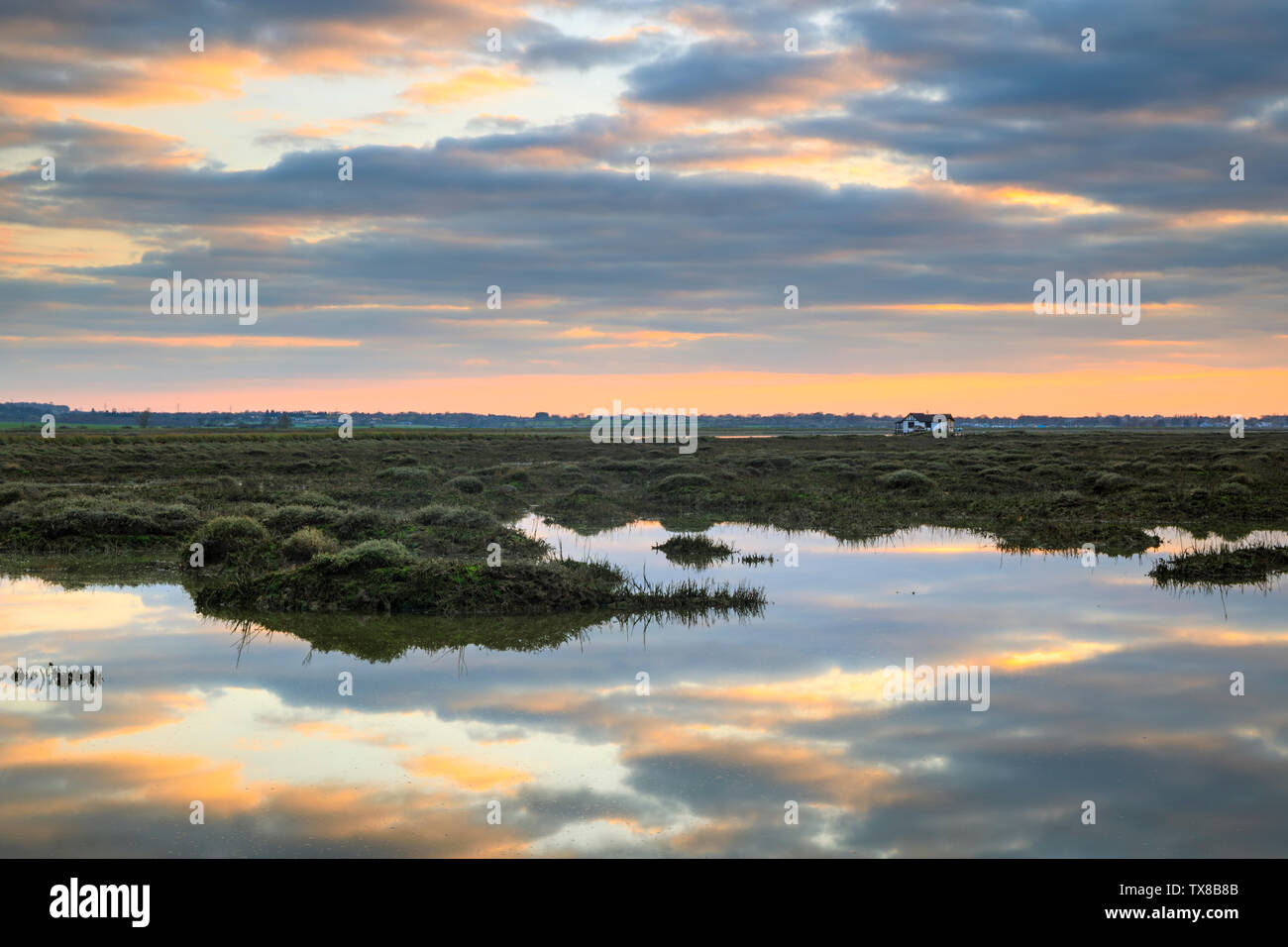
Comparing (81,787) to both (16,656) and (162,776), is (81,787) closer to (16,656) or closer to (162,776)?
(162,776)

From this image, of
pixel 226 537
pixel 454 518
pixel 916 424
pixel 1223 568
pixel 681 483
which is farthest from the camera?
pixel 916 424

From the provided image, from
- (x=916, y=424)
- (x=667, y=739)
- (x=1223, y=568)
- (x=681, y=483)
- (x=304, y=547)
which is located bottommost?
(x=667, y=739)

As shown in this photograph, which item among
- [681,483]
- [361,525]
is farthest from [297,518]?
[681,483]

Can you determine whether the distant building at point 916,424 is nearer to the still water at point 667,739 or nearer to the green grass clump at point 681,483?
the green grass clump at point 681,483

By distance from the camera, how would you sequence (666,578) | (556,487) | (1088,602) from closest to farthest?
1. (1088,602)
2. (666,578)
3. (556,487)

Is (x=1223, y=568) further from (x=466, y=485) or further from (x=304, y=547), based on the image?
(x=466, y=485)

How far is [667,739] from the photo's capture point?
9719 mm

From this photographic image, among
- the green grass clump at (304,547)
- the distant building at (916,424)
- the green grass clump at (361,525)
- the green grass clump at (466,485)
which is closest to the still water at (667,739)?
the green grass clump at (304,547)

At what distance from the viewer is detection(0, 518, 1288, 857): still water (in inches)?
294

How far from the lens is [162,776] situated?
8.79m

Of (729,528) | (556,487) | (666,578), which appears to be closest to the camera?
(666,578)

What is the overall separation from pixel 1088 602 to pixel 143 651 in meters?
15.8
